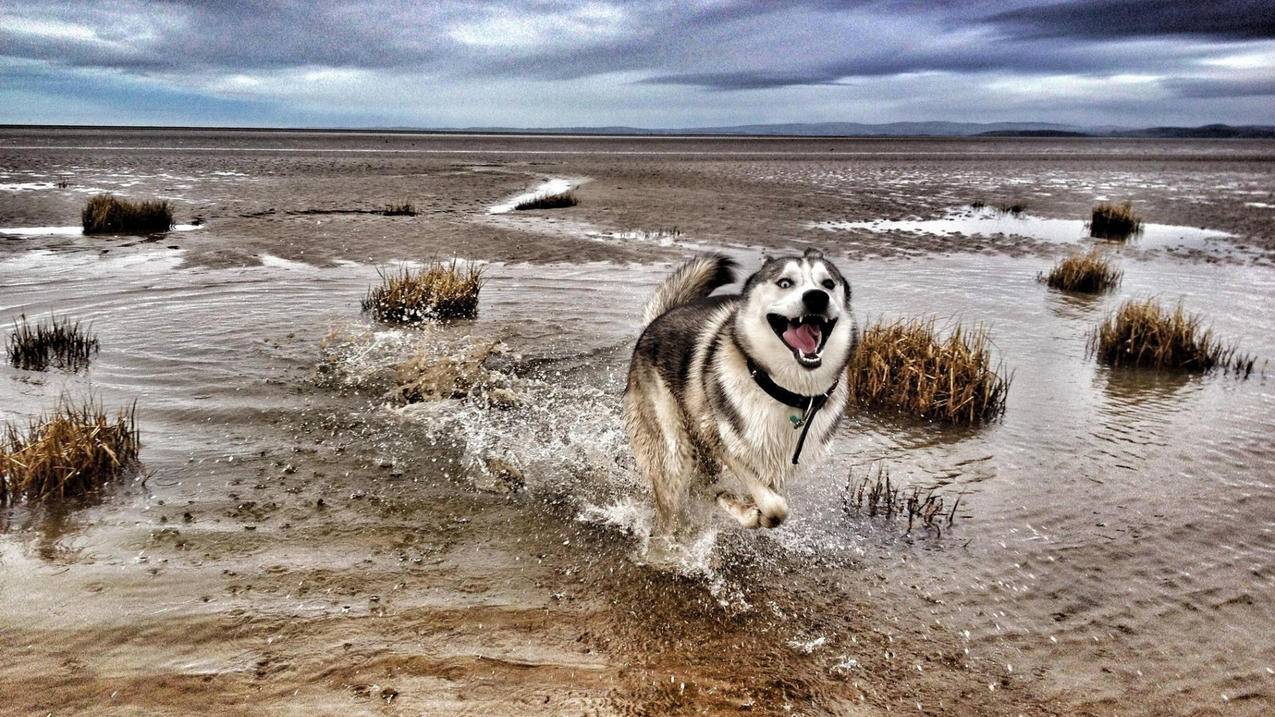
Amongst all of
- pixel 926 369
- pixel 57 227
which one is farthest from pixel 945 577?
pixel 57 227

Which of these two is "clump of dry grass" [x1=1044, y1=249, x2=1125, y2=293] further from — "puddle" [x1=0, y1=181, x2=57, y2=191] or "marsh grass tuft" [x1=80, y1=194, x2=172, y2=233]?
"puddle" [x1=0, y1=181, x2=57, y2=191]

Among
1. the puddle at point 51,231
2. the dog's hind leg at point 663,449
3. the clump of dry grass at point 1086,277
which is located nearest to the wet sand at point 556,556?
the dog's hind leg at point 663,449

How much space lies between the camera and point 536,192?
2758cm

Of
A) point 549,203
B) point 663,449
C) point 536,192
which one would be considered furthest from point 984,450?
point 536,192

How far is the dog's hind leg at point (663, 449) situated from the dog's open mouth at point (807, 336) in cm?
108

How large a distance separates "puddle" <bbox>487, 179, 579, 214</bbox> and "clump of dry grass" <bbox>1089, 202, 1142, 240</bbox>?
594 inches

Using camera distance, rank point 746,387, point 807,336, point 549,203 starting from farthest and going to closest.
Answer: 1. point 549,203
2. point 746,387
3. point 807,336

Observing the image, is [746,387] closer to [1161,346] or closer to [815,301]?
[815,301]

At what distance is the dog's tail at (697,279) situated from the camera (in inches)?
203

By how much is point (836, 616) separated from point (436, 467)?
298 centimetres

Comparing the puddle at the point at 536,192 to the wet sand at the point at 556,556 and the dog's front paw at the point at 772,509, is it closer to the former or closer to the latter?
the wet sand at the point at 556,556

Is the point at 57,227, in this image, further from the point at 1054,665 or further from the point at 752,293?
the point at 1054,665

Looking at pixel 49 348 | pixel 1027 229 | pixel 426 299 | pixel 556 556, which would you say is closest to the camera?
pixel 556 556

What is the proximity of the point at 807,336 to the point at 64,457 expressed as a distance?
14.8 feet
